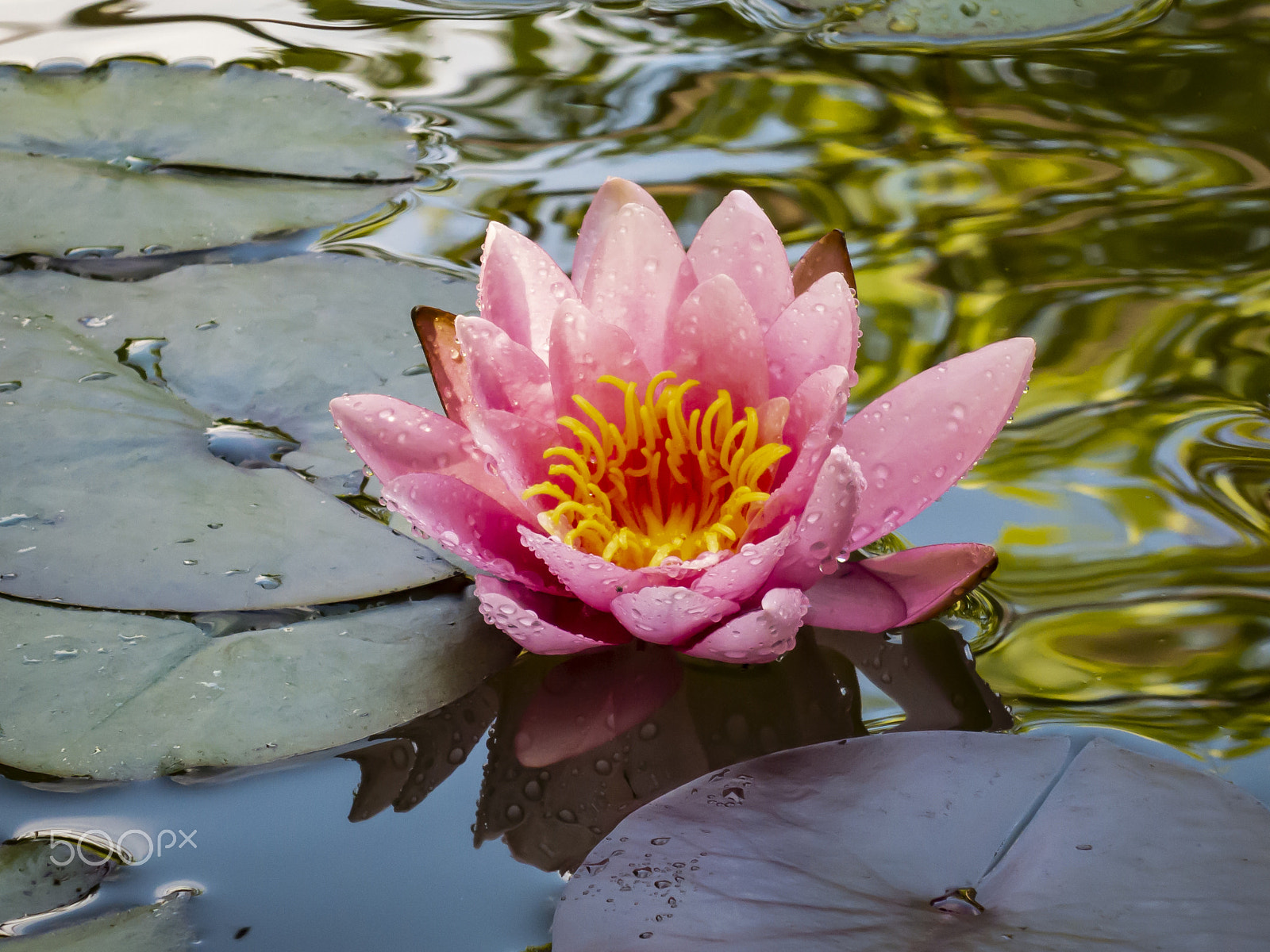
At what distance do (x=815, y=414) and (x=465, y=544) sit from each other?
1.43 ft

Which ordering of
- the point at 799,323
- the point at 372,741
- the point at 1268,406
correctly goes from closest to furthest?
the point at 372,741 → the point at 799,323 → the point at 1268,406

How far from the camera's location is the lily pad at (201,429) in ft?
4.39

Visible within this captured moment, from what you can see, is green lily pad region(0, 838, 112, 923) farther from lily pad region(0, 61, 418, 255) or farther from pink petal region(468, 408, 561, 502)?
lily pad region(0, 61, 418, 255)

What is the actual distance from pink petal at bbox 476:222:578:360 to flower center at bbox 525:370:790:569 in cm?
14

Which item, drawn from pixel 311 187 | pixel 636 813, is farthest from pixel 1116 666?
pixel 311 187

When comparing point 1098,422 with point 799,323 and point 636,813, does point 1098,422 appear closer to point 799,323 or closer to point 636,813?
point 799,323

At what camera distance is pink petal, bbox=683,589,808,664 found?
3.71 ft

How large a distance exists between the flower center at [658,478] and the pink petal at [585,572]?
5cm

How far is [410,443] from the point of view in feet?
4.26

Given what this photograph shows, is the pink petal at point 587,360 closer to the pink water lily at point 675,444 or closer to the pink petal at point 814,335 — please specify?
the pink water lily at point 675,444

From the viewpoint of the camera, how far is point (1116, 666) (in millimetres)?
1301

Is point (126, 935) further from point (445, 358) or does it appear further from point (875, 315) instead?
point (875, 315)

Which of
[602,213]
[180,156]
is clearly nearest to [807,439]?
[602,213]

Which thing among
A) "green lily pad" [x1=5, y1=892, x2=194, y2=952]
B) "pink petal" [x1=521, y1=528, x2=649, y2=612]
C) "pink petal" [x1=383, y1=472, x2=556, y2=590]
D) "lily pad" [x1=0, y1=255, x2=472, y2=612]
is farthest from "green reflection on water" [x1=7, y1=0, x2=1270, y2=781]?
"green lily pad" [x1=5, y1=892, x2=194, y2=952]
